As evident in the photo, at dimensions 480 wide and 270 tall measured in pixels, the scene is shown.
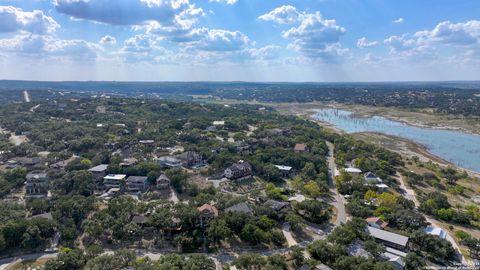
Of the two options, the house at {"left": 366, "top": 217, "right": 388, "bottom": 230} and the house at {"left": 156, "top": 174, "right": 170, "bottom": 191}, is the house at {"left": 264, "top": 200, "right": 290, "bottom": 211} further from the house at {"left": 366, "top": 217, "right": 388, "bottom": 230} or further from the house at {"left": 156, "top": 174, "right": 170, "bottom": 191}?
the house at {"left": 156, "top": 174, "right": 170, "bottom": 191}

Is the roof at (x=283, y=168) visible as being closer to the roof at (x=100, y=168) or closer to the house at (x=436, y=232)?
the house at (x=436, y=232)

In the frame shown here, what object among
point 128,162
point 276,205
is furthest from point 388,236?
point 128,162

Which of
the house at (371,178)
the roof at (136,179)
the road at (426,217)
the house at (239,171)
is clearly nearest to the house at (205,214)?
the roof at (136,179)

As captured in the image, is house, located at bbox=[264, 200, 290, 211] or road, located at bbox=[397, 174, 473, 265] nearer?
road, located at bbox=[397, 174, 473, 265]

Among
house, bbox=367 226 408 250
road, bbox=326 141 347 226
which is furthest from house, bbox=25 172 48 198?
house, bbox=367 226 408 250

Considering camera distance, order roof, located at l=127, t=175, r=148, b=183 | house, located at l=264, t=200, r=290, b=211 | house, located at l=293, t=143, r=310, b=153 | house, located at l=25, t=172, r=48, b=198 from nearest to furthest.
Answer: house, located at l=264, t=200, r=290, b=211 → house, located at l=25, t=172, r=48, b=198 → roof, located at l=127, t=175, r=148, b=183 → house, located at l=293, t=143, r=310, b=153

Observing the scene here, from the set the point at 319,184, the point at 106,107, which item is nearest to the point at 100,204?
the point at 319,184
